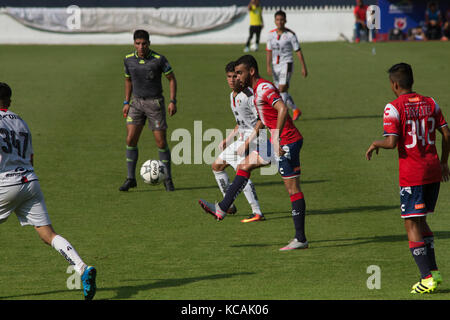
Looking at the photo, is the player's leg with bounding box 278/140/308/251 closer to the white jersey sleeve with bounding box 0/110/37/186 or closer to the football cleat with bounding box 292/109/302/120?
the white jersey sleeve with bounding box 0/110/37/186

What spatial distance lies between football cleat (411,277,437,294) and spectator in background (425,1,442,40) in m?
34.8

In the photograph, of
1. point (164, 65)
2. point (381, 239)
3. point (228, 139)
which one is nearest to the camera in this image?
point (381, 239)

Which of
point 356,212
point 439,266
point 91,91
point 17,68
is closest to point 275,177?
point 356,212

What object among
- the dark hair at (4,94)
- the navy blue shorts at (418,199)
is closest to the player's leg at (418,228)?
the navy blue shorts at (418,199)

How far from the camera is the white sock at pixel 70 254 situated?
7.26m

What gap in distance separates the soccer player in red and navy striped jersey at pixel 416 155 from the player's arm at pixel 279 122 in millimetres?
1639

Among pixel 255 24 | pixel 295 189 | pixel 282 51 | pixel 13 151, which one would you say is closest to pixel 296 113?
pixel 282 51

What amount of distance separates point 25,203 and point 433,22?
35885mm

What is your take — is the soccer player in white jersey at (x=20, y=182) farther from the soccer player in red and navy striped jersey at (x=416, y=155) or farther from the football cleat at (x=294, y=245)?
the soccer player in red and navy striped jersey at (x=416, y=155)

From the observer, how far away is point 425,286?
7.44 meters

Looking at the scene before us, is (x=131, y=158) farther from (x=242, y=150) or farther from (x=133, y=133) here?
(x=242, y=150)

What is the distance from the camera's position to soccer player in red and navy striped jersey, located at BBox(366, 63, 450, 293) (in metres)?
7.46

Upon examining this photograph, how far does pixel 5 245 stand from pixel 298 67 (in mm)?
21681

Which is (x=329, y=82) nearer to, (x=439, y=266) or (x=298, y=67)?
(x=298, y=67)
